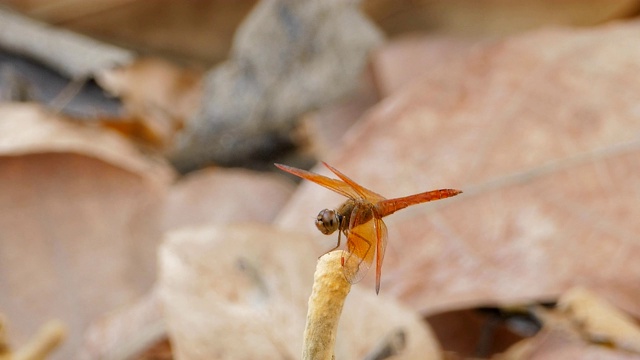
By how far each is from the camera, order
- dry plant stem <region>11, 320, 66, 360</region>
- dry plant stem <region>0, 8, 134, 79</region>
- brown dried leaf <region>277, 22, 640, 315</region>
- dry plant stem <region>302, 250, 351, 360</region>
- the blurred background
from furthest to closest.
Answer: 1. dry plant stem <region>0, 8, 134, 79</region>
2. brown dried leaf <region>277, 22, 640, 315</region>
3. the blurred background
4. dry plant stem <region>11, 320, 66, 360</region>
5. dry plant stem <region>302, 250, 351, 360</region>

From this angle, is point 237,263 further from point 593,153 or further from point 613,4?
point 613,4

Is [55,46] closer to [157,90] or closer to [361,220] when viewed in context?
[157,90]

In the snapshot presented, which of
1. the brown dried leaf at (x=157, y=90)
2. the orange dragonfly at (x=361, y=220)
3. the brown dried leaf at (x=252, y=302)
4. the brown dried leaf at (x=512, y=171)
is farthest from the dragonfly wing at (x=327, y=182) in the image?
the brown dried leaf at (x=157, y=90)

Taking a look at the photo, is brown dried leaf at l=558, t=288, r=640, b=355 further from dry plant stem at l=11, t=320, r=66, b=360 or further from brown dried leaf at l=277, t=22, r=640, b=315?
dry plant stem at l=11, t=320, r=66, b=360

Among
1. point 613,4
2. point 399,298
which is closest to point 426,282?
point 399,298

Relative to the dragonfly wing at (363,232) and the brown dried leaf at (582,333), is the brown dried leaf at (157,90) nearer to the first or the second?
the brown dried leaf at (582,333)

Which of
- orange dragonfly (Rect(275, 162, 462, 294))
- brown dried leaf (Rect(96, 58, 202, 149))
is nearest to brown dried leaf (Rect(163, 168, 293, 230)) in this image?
brown dried leaf (Rect(96, 58, 202, 149))

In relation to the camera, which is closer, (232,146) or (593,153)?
(593,153)
